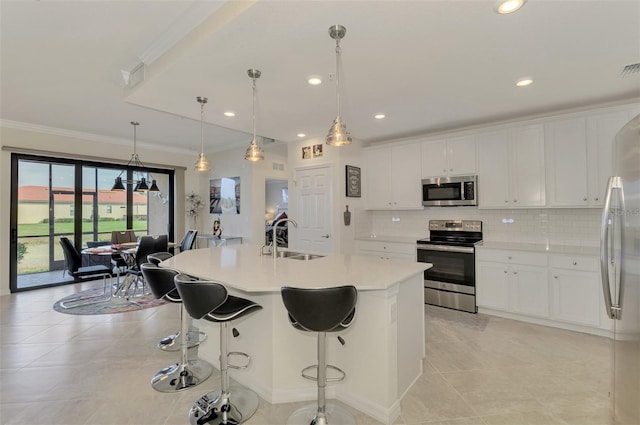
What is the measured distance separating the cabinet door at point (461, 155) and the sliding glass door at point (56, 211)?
6.36 meters

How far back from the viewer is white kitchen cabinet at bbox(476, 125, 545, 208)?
3826 millimetres

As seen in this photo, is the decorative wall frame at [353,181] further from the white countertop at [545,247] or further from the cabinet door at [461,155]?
the white countertop at [545,247]

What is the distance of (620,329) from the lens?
1632mm

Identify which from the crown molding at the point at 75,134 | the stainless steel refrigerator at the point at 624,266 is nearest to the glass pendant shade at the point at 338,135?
the stainless steel refrigerator at the point at 624,266

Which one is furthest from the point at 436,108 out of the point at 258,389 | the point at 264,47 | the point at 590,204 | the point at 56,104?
the point at 56,104

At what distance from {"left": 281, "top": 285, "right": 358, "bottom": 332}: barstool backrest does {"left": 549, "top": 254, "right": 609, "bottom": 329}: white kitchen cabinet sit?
3.04m

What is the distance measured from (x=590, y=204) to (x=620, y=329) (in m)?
2.52

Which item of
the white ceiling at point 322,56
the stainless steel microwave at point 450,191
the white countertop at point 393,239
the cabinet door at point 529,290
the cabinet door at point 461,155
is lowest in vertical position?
the cabinet door at point 529,290

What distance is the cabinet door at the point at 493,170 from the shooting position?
4043 millimetres

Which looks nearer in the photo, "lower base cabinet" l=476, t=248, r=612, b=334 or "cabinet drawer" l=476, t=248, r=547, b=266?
"lower base cabinet" l=476, t=248, r=612, b=334

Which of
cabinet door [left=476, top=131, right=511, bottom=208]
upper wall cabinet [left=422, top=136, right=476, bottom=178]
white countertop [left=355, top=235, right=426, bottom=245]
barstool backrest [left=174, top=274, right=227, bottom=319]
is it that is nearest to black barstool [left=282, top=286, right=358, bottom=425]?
barstool backrest [left=174, top=274, right=227, bottom=319]

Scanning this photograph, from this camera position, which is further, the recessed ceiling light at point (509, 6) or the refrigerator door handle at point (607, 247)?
the recessed ceiling light at point (509, 6)

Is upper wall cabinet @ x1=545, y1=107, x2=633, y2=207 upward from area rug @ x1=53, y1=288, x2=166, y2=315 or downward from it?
upward

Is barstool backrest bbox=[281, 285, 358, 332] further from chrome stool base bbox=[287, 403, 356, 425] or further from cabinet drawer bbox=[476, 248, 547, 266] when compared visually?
cabinet drawer bbox=[476, 248, 547, 266]
